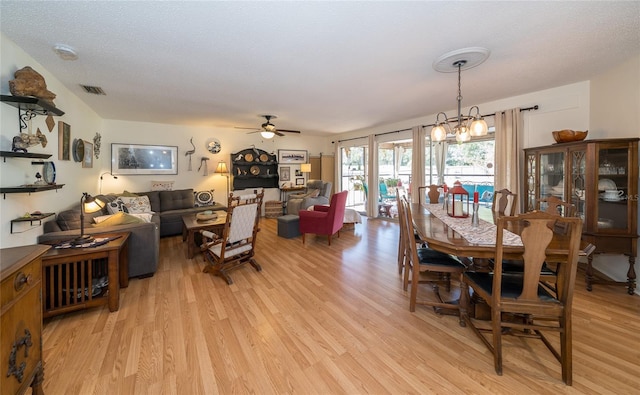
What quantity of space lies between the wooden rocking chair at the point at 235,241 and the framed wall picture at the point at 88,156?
265 cm

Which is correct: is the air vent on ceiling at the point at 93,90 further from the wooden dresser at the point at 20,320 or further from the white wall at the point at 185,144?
the wooden dresser at the point at 20,320

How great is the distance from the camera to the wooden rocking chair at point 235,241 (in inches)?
114

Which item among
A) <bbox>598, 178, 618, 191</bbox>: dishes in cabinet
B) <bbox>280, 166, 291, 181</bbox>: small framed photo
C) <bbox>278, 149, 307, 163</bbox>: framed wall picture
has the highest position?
<bbox>278, 149, 307, 163</bbox>: framed wall picture

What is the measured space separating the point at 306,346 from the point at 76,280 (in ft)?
7.13

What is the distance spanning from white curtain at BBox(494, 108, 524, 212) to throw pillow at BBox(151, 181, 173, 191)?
668cm

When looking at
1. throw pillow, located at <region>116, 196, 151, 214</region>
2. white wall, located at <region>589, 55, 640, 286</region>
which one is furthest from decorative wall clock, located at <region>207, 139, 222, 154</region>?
white wall, located at <region>589, 55, 640, 286</region>

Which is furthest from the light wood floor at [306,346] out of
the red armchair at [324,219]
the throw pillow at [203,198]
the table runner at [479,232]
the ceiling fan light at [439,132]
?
the throw pillow at [203,198]

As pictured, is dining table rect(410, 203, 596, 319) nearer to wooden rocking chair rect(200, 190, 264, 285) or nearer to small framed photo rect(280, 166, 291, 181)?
wooden rocking chair rect(200, 190, 264, 285)

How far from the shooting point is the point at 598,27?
2018 millimetres

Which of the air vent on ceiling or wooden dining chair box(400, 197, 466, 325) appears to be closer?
wooden dining chair box(400, 197, 466, 325)

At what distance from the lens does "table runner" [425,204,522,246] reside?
5.97ft

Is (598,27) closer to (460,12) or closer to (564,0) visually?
(564,0)

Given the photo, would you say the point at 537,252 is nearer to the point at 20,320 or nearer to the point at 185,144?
the point at 20,320

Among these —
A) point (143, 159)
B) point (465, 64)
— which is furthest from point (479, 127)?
point (143, 159)
